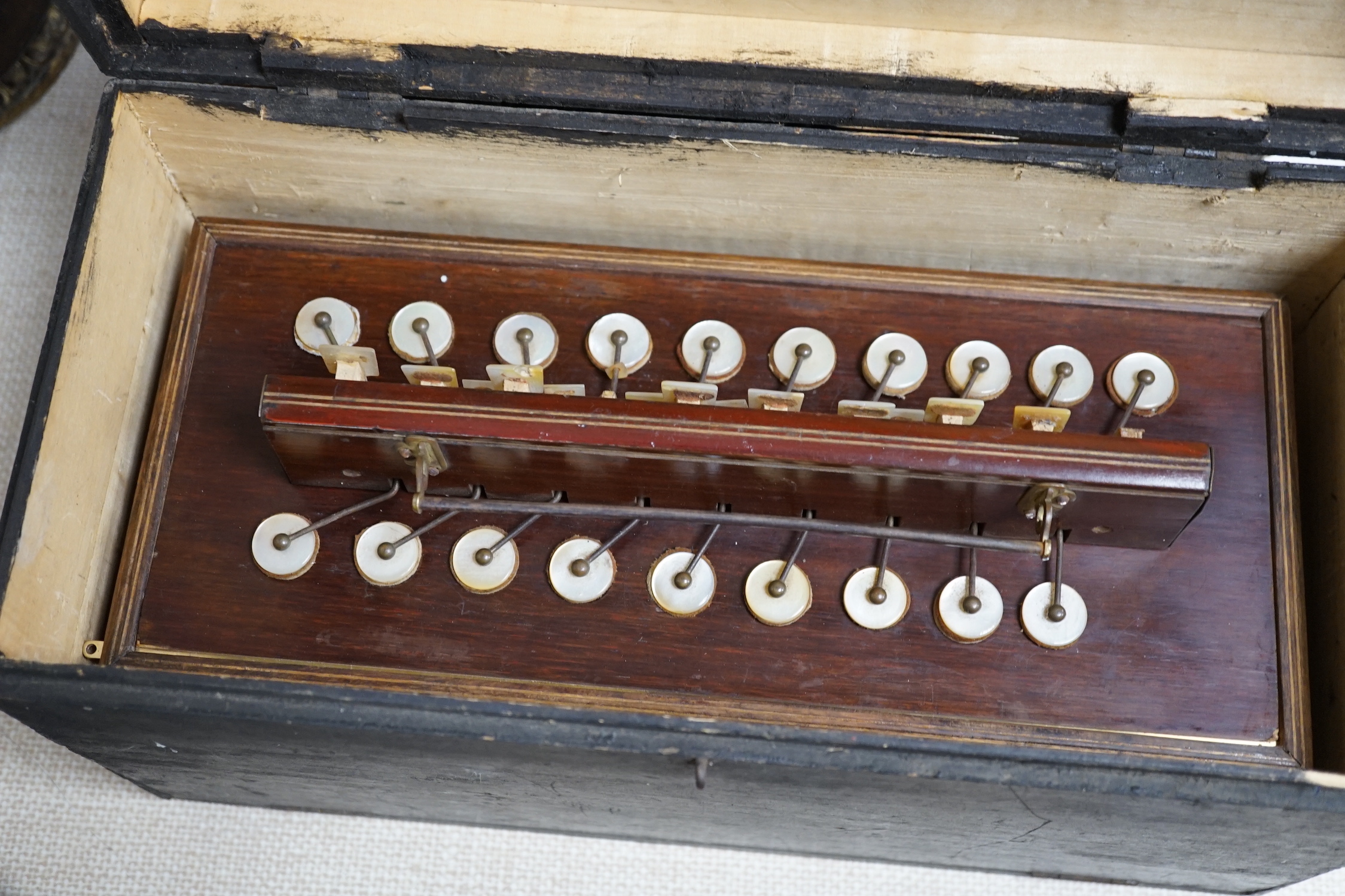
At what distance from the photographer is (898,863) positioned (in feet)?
5.86

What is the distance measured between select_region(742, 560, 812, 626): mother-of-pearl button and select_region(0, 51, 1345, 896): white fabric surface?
→ 1.55 feet

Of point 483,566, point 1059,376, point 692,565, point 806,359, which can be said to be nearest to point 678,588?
point 692,565

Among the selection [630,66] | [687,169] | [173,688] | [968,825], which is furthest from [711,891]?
[630,66]

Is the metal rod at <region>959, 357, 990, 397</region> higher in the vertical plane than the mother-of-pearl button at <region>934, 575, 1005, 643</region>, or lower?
higher

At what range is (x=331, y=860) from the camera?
1806 mm

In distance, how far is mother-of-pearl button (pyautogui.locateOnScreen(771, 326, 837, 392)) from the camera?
5.37 ft

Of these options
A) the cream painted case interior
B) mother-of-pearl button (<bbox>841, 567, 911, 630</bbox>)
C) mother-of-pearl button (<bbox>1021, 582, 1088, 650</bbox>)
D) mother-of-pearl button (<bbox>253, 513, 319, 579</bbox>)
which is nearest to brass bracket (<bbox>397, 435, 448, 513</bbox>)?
mother-of-pearl button (<bbox>253, 513, 319, 579</bbox>)

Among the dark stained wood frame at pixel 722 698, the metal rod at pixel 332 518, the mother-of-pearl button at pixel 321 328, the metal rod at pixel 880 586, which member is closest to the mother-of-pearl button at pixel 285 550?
the metal rod at pixel 332 518

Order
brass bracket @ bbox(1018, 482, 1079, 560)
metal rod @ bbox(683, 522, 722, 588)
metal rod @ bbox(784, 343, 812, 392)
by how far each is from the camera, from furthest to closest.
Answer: metal rod @ bbox(784, 343, 812, 392), metal rod @ bbox(683, 522, 722, 588), brass bracket @ bbox(1018, 482, 1079, 560)

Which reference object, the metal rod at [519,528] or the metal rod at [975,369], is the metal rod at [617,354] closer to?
the metal rod at [519,528]

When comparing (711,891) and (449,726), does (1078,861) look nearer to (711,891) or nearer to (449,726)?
(711,891)

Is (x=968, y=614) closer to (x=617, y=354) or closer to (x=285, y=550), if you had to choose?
(x=617, y=354)

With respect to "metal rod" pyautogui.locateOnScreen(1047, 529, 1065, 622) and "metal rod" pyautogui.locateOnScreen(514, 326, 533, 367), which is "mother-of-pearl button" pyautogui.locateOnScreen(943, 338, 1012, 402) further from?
"metal rod" pyautogui.locateOnScreen(514, 326, 533, 367)

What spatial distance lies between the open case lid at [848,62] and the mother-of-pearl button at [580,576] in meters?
0.56
